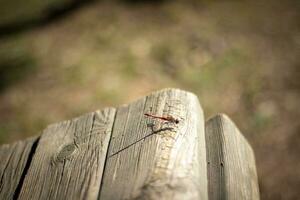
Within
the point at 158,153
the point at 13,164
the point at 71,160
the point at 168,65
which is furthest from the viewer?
the point at 168,65

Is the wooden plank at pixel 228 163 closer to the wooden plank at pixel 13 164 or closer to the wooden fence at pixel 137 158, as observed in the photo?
the wooden fence at pixel 137 158

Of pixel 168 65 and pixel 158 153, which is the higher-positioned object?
pixel 168 65

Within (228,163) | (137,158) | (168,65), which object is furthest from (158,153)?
(168,65)

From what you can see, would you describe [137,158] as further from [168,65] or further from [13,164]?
[168,65]

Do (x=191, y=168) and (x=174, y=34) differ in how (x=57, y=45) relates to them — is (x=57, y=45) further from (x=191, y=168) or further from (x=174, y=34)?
Answer: (x=191, y=168)

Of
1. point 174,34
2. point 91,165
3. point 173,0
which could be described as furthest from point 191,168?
point 173,0

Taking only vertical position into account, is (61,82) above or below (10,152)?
above
